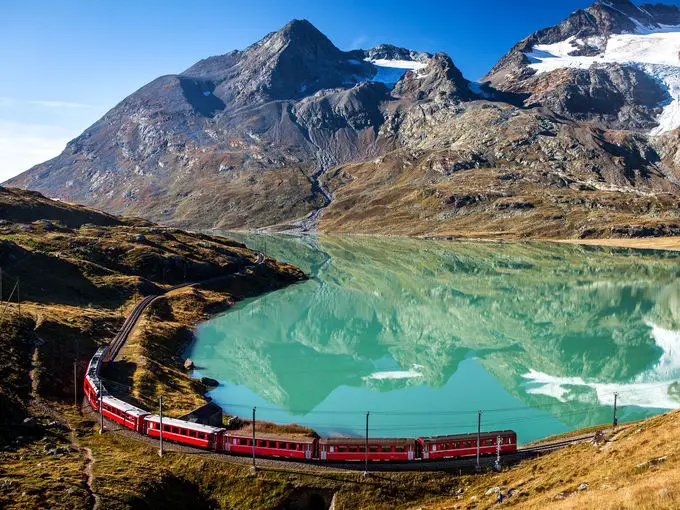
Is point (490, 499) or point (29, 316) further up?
point (29, 316)

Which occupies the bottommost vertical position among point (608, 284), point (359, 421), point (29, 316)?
point (359, 421)

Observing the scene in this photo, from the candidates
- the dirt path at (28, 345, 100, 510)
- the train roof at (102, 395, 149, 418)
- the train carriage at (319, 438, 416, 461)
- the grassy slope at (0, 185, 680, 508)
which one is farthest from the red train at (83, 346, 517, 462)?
the dirt path at (28, 345, 100, 510)

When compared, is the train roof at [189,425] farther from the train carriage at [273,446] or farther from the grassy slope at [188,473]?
the grassy slope at [188,473]

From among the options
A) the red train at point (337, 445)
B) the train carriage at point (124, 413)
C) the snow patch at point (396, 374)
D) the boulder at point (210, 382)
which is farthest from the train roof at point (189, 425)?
the snow patch at point (396, 374)

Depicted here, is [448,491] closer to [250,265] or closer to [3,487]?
[3,487]

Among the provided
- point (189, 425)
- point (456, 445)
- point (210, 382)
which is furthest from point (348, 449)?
point (210, 382)

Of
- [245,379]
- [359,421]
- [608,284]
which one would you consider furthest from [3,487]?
[608,284]

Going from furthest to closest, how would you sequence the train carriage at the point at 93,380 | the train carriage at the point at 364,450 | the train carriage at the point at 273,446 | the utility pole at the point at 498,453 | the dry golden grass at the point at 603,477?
the train carriage at the point at 93,380 < the utility pole at the point at 498,453 < the train carriage at the point at 273,446 < the train carriage at the point at 364,450 < the dry golden grass at the point at 603,477
